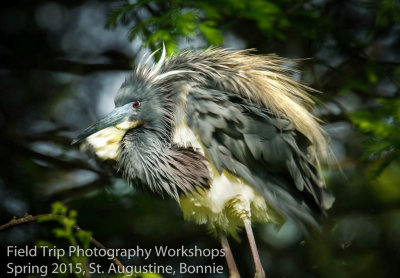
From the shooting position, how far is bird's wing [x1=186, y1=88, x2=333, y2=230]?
2.13 meters

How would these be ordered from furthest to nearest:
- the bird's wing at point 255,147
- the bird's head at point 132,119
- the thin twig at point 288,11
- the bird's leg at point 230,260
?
the thin twig at point 288,11, the bird's leg at point 230,260, the bird's head at point 132,119, the bird's wing at point 255,147

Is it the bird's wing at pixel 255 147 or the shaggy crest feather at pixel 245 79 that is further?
the shaggy crest feather at pixel 245 79

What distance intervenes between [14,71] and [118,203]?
1268 millimetres

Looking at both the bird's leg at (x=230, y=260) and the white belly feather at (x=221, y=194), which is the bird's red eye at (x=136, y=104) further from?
the bird's leg at (x=230, y=260)

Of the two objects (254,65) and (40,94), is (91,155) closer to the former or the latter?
(254,65)

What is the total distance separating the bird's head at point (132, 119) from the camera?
2.26 meters

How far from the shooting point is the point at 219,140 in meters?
2.17

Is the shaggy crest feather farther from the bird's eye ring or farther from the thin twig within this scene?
the thin twig

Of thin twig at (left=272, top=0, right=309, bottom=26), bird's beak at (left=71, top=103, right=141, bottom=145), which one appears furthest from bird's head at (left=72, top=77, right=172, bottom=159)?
thin twig at (left=272, top=0, right=309, bottom=26)

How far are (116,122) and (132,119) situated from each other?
8 centimetres

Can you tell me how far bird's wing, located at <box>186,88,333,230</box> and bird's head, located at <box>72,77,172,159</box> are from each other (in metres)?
0.16

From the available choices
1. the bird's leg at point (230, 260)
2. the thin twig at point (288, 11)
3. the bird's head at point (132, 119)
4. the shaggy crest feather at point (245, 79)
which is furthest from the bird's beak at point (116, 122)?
the thin twig at point (288, 11)

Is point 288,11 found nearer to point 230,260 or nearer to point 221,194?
point 221,194

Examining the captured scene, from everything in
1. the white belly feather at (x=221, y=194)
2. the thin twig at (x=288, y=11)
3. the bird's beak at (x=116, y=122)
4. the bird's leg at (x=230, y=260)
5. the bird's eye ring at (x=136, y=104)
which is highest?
the thin twig at (x=288, y=11)
